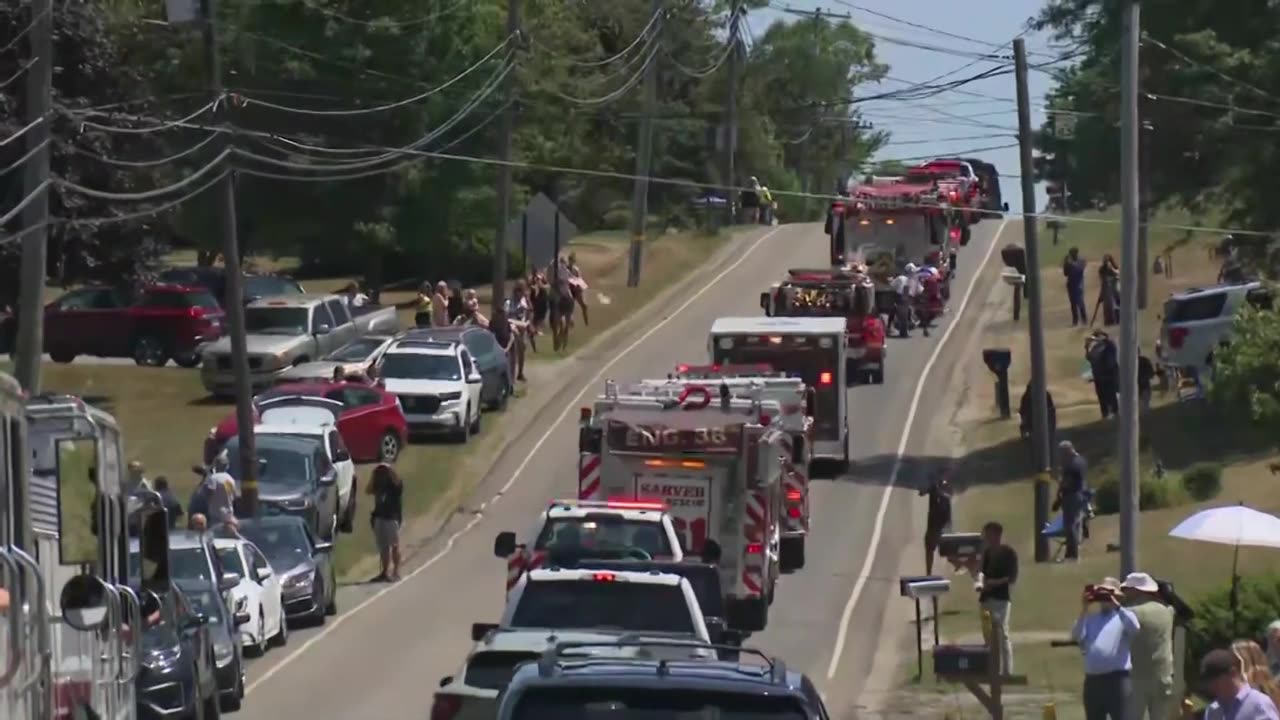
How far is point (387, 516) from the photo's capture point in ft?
104

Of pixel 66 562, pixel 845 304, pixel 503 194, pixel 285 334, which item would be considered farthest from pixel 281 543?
pixel 503 194

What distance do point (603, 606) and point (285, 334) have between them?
98.8 ft

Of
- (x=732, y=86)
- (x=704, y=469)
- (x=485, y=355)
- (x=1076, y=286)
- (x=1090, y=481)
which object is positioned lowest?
(x=1090, y=481)

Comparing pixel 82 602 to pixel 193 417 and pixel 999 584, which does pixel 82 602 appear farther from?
pixel 193 417

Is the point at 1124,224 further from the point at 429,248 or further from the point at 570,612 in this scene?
the point at 429,248

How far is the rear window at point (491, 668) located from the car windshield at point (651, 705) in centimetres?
503

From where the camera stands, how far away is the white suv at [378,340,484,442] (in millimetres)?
40438

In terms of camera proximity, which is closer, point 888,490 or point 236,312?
point 236,312

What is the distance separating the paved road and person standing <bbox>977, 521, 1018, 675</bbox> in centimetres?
168

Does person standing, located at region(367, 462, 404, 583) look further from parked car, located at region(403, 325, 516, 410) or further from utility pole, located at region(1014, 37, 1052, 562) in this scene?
parked car, located at region(403, 325, 516, 410)

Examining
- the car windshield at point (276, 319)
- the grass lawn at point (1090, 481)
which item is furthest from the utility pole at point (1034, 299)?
the car windshield at point (276, 319)

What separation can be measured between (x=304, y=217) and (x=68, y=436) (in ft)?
165

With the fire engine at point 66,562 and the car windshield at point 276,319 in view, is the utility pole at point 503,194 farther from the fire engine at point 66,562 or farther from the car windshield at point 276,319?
the fire engine at point 66,562

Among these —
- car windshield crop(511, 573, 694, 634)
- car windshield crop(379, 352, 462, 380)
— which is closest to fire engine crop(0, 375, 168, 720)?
car windshield crop(511, 573, 694, 634)
